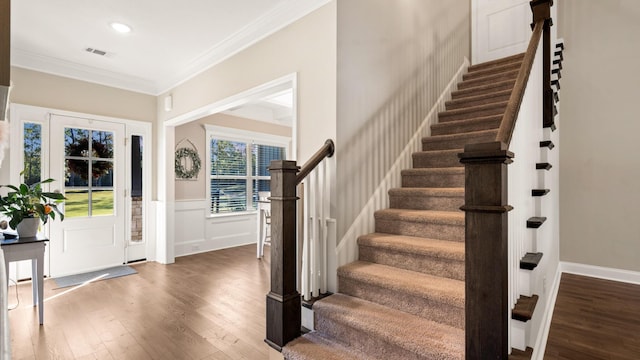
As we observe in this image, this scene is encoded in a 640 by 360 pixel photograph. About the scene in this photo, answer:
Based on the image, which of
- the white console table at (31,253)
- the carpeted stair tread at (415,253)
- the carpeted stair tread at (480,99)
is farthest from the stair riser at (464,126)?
the white console table at (31,253)

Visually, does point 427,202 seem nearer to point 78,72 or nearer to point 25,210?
point 25,210

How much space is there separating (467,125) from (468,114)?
1.14 feet

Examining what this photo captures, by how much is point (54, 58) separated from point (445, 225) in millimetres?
4875

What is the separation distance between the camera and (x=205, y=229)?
549 centimetres

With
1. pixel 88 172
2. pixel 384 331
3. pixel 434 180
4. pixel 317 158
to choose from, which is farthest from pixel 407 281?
pixel 88 172

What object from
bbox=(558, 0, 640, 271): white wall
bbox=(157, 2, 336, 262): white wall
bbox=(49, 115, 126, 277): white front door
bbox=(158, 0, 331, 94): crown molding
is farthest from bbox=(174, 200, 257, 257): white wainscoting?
bbox=(558, 0, 640, 271): white wall

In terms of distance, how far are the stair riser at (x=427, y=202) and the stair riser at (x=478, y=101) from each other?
5.71 feet

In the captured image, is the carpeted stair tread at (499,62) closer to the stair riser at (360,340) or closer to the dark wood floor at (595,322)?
the dark wood floor at (595,322)

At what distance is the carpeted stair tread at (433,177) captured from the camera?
2713 mm

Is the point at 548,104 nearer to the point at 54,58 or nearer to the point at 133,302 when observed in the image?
the point at 133,302

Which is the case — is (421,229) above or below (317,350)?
above

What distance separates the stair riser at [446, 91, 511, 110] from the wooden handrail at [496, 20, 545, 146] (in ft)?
4.84

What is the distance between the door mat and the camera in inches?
151

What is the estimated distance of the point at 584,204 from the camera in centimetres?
381
